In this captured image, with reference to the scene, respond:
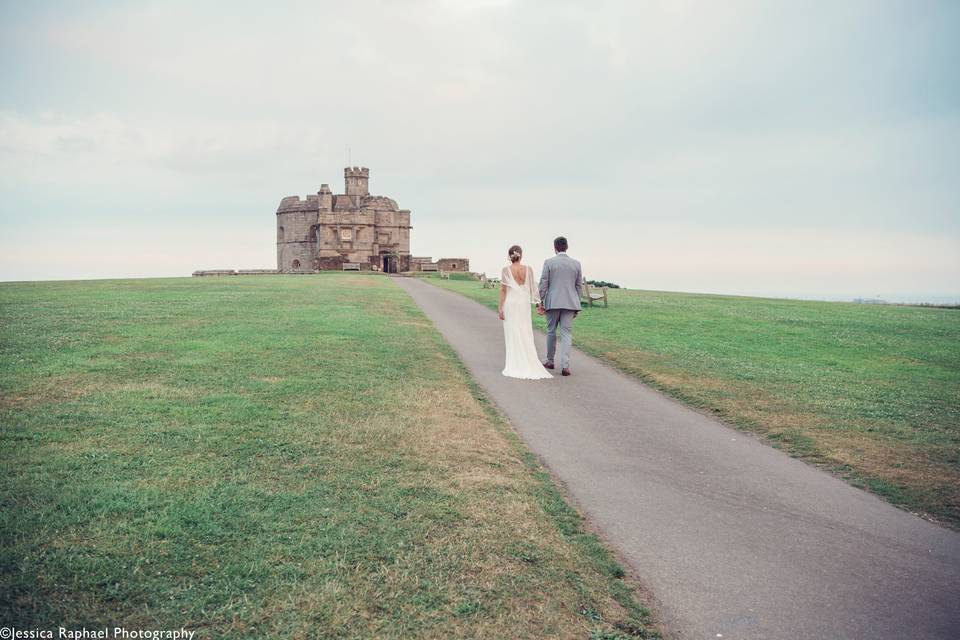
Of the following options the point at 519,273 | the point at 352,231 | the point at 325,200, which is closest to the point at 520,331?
the point at 519,273

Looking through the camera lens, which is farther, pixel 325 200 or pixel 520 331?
pixel 325 200

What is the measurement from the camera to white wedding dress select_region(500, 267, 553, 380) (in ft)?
41.5

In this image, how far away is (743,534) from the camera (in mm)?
5547

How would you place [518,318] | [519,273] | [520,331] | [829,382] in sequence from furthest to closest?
[519,273] → [518,318] → [520,331] → [829,382]

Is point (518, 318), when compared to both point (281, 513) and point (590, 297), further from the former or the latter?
point (590, 297)

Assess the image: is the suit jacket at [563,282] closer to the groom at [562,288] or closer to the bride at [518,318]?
the groom at [562,288]

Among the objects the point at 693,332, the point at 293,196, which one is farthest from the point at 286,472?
the point at 293,196

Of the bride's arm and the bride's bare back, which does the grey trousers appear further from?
the bride's bare back

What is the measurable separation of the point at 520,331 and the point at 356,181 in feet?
232

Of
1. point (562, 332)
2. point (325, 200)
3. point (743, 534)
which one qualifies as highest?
point (325, 200)

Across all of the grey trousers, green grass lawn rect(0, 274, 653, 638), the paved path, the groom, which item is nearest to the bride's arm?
the groom

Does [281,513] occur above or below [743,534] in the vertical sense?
above

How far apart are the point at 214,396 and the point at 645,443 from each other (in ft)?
20.3

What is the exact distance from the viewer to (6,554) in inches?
171
